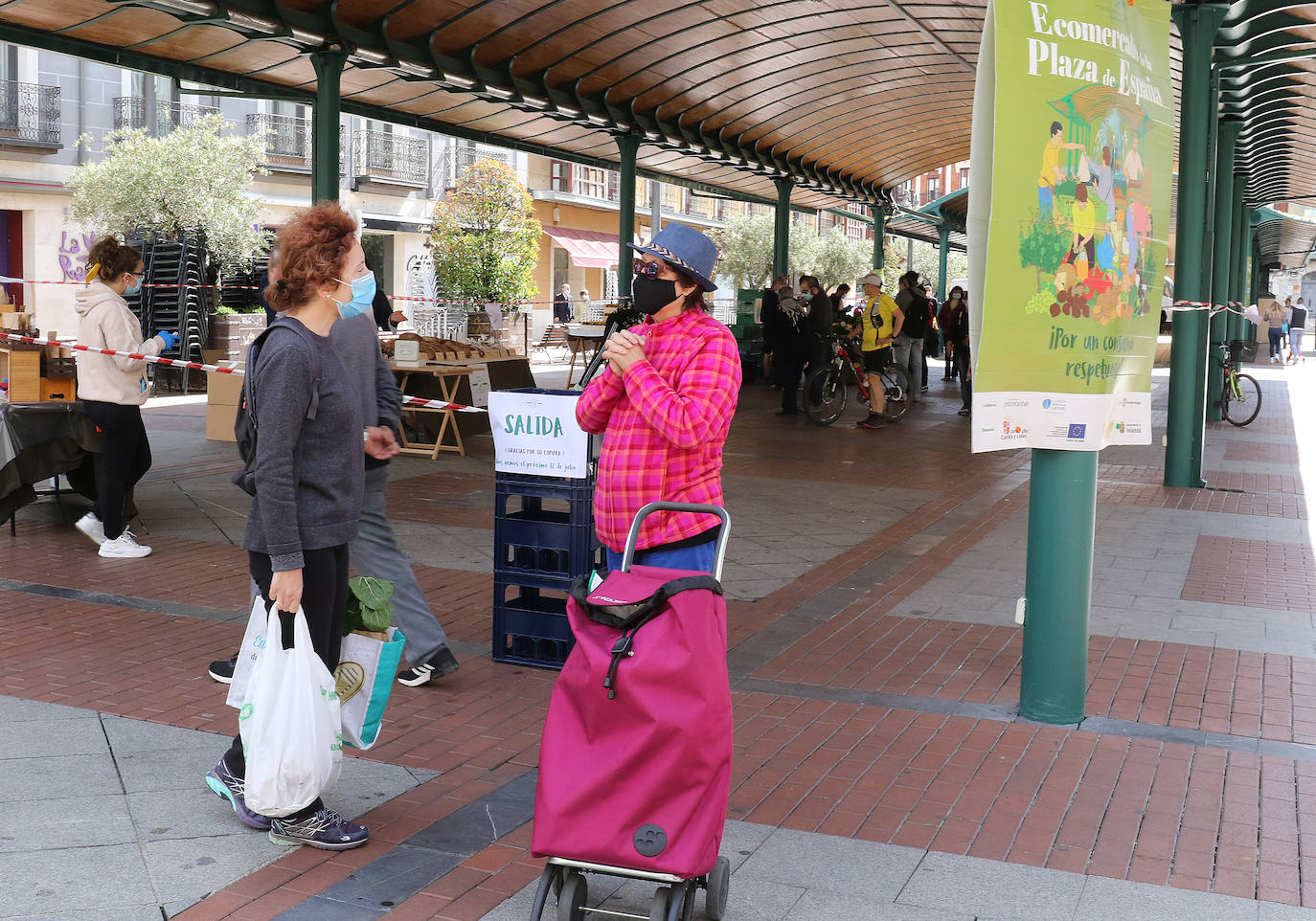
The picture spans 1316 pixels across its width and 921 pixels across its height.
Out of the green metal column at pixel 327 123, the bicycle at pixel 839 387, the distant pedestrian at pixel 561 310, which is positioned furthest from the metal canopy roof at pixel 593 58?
the distant pedestrian at pixel 561 310

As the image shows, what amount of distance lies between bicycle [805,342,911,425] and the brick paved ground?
5387 mm

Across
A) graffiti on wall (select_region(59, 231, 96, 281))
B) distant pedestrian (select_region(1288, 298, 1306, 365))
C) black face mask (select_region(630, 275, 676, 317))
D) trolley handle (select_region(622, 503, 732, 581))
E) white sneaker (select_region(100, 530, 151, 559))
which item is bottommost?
white sneaker (select_region(100, 530, 151, 559))

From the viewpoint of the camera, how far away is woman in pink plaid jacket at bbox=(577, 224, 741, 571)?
3.70m

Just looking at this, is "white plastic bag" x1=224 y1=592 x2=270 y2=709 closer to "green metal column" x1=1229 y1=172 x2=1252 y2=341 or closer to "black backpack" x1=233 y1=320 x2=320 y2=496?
"black backpack" x1=233 y1=320 x2=320 y2=496

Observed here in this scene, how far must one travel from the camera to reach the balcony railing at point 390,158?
127 feet

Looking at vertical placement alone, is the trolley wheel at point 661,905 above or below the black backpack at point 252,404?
below

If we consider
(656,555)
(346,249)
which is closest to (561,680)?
(656,555)

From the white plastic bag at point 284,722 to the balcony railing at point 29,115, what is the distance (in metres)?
27.5

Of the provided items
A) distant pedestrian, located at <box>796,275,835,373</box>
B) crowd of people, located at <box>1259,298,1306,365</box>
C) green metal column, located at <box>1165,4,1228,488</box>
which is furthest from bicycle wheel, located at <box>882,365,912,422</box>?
crowd of people, located at <box>1259,298,1306,365</box>

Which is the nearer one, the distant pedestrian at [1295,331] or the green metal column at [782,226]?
the green metal column at [782,226]

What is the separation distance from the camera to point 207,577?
7.32 m

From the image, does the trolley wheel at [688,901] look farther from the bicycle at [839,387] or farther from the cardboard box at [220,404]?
the bicycle at [839,387]

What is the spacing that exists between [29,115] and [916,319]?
19908 millimetres

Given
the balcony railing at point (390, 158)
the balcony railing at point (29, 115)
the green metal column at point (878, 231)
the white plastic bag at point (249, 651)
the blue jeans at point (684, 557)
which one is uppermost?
the balcony railing at point (390, 158)
